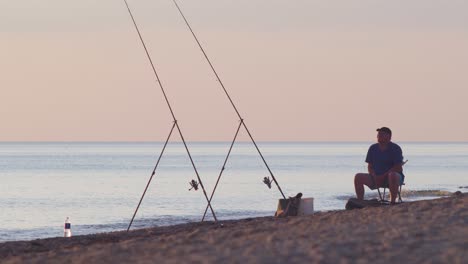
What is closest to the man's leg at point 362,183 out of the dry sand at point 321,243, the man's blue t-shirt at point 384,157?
the man's blue t-shirt at point 384,157

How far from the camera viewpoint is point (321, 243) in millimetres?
9484

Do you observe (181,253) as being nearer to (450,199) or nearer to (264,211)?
(450,199)

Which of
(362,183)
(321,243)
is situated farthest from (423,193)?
(321,243)

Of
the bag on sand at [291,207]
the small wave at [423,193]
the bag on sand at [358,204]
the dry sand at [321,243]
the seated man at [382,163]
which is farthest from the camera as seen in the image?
the small wave at [423,193]

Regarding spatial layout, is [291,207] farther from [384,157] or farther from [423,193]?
[423,193]

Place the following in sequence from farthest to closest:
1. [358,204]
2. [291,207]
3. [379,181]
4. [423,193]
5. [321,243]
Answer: [423,193] → [291,207] → [379,181] → [358,204] → [321,243]

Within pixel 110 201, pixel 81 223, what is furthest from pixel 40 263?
pixel 110 201

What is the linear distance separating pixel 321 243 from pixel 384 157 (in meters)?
4.82

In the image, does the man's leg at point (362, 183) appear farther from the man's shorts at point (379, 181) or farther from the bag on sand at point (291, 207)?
the bag on sand at point (291, 207)

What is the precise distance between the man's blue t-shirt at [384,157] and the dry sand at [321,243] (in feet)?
7.23

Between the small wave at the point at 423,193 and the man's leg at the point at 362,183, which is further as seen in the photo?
the small wave at the point at 423,193

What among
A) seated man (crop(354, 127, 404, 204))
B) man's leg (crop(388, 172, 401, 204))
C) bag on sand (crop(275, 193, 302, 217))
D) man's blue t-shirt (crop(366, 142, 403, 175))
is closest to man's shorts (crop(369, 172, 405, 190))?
seated man (crop(354, 127, 404, 204))

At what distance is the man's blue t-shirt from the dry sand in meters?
2.20

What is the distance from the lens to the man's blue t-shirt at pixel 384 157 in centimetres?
1409
